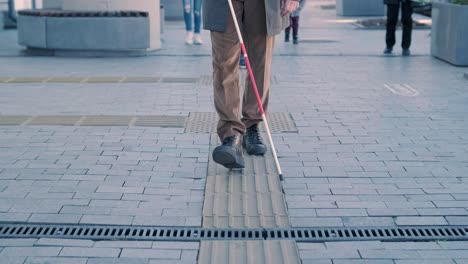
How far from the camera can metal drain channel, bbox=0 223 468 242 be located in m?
4.06

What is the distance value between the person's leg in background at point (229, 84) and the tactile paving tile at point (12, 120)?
7.70ft

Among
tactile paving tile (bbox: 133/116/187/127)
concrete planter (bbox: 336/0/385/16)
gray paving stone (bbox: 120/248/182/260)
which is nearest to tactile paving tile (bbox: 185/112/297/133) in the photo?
tactile paving tile (bbox: 133/116/187/127)

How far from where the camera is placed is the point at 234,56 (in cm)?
531

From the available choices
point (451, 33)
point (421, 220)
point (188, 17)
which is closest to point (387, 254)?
point (421, 220)

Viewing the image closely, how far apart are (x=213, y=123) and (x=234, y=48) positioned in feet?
5.68

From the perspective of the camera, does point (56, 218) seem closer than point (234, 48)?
Yes

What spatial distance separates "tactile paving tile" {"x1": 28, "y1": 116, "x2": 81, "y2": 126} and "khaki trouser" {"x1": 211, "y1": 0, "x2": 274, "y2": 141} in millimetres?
2016

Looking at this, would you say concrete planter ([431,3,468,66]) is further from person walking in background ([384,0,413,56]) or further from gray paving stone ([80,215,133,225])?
gray paving stone ([80,215,133,225])

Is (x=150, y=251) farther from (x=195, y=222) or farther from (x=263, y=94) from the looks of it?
(x=263, y=94)

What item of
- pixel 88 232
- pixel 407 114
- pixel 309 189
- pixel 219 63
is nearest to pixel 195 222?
pixel 88 232

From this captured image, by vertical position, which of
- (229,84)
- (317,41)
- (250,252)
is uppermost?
(229,84)

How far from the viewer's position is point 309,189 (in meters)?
4.91

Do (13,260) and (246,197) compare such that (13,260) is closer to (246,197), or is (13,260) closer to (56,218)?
(56,218)

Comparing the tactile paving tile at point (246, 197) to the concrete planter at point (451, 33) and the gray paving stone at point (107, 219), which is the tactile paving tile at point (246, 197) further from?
the concrete planter at point (451, 33)
